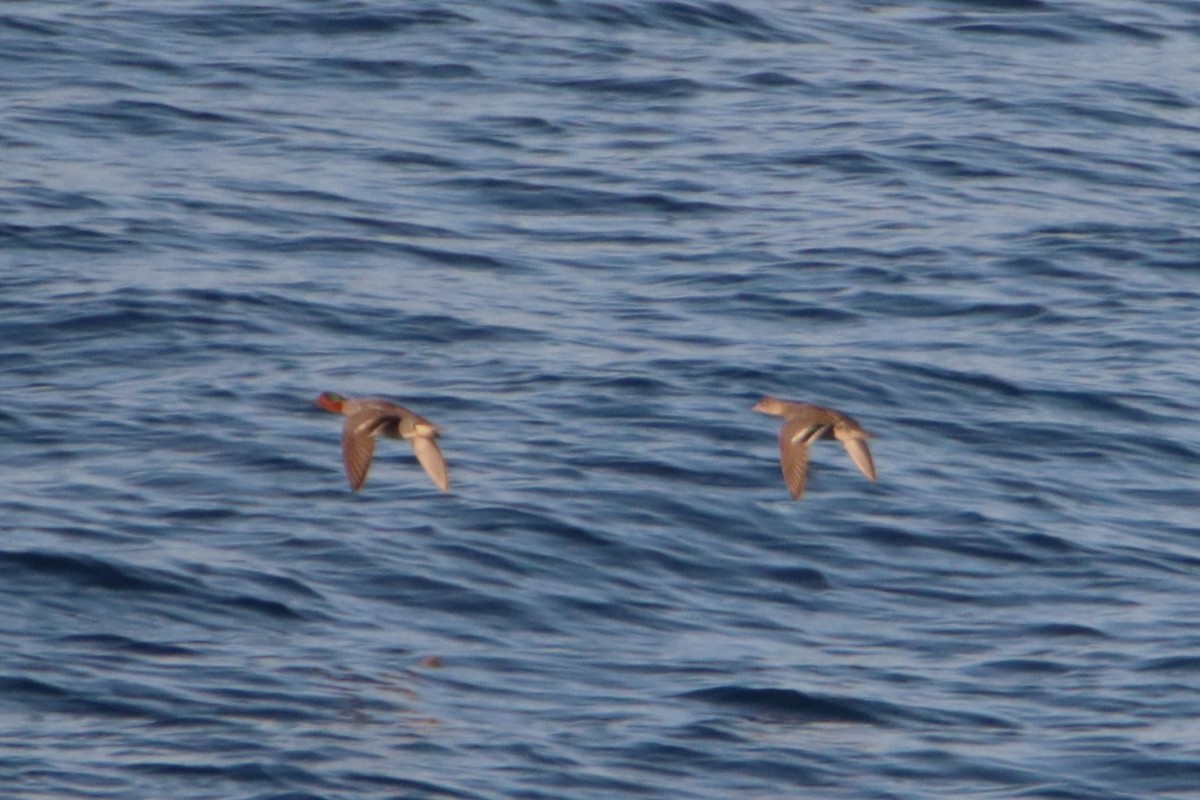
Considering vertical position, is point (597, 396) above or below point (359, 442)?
below

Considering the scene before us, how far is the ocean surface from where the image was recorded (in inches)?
429

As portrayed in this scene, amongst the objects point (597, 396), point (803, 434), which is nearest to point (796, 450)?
point (803, 434)

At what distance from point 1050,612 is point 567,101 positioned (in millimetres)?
8395

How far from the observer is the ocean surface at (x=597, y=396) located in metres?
10.9

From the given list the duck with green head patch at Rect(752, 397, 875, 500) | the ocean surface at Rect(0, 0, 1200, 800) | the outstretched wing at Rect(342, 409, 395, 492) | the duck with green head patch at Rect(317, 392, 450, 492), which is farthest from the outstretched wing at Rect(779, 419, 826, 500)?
the outstretched wing at Rect(342, 409, 395, 492)

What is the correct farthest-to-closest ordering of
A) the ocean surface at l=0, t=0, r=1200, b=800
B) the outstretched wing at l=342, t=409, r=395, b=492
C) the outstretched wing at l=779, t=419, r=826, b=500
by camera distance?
the outstretched wing at l=779, t=419, r=826, b=500 < the outstretched wing at l=342, t=409, r=395, b=492 < the ocean surface at l=0, t=0, r=1200, b=800

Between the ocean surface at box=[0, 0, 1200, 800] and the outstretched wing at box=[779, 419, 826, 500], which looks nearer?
the ocean surface at box=[0, 0, 1200, 800]

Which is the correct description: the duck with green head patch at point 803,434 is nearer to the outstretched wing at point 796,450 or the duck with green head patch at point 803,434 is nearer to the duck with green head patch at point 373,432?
the outstretched wing at point 796,450

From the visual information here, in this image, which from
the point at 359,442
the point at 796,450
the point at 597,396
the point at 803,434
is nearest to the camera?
the point at 359,442

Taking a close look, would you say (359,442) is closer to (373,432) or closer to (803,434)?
(373,432)

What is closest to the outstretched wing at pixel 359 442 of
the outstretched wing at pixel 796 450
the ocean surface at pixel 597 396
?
the ocean surface at pixel 597 396

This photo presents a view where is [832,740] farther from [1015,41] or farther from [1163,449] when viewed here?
[1015,41]

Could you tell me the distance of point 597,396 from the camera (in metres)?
14.6

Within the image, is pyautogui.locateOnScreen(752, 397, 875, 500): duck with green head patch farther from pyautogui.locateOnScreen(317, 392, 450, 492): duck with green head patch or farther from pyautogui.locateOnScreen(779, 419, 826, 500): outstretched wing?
pyautogui.locateOnScreen(317, 392, 450, 492): duck with green head patch
